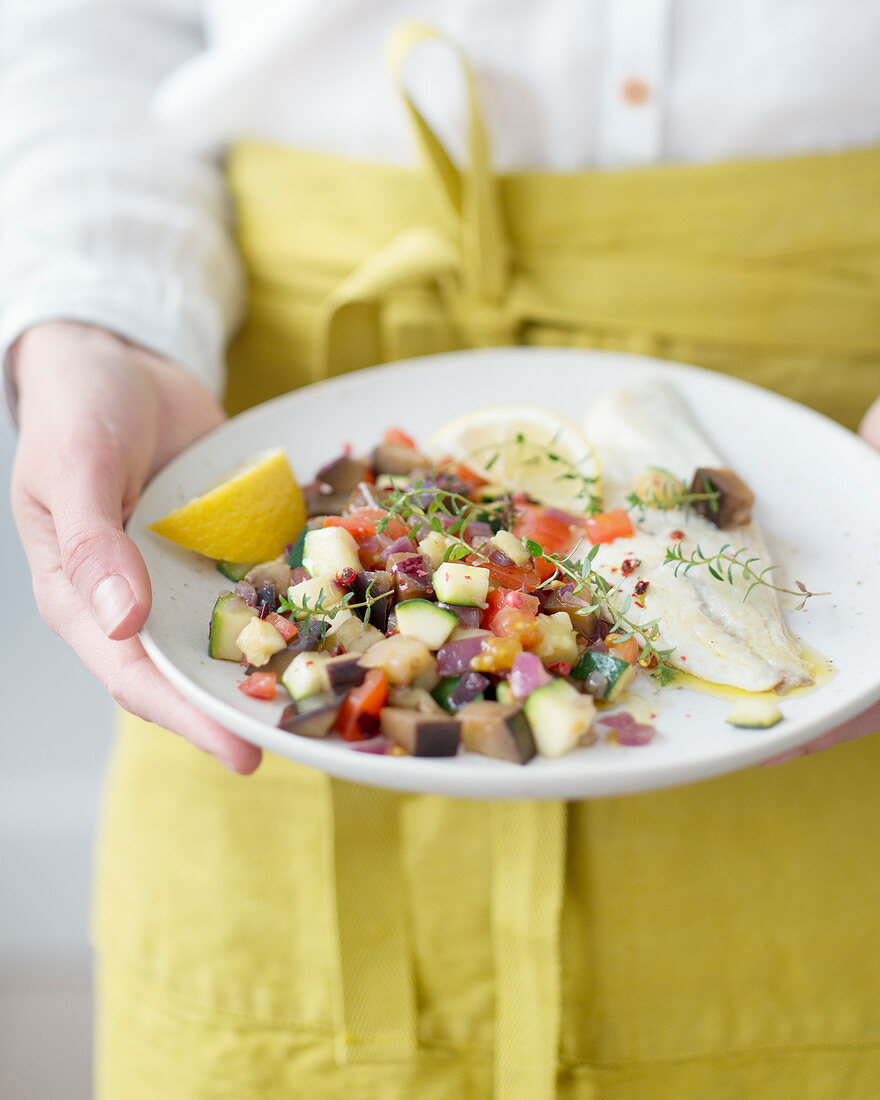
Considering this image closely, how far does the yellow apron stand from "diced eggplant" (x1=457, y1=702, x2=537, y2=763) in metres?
0.48

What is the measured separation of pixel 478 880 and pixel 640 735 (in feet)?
2.09

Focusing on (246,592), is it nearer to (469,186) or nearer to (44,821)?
(469,186)

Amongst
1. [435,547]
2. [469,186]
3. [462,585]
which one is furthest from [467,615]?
[469,186]

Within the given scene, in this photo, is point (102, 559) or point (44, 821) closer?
point (102, 559)

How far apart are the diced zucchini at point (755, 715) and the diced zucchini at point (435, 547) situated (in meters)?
0.41

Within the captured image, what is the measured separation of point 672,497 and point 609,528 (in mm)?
145

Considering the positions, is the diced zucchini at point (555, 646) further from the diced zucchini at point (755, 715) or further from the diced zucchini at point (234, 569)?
the diced zucchini at point (234, 569)

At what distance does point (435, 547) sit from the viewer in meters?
1.19

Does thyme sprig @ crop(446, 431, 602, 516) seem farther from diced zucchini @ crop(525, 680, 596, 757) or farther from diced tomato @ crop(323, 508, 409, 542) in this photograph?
diced zucchini @ crop(525, 680, 596, 757)

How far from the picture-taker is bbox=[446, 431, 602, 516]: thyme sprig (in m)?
1.38

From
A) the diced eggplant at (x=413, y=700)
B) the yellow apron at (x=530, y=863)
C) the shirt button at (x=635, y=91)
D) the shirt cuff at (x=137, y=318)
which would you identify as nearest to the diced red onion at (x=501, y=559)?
the diced eggplant at (x=413, y=700)

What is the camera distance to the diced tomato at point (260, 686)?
3.30ft

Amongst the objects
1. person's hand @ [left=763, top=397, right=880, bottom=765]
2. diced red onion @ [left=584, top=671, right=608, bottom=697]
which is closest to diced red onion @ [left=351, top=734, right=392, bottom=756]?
diced red onion @ [left=584, top=671, right=608, bottom=697]

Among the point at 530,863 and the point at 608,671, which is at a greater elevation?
the point at 608,671
